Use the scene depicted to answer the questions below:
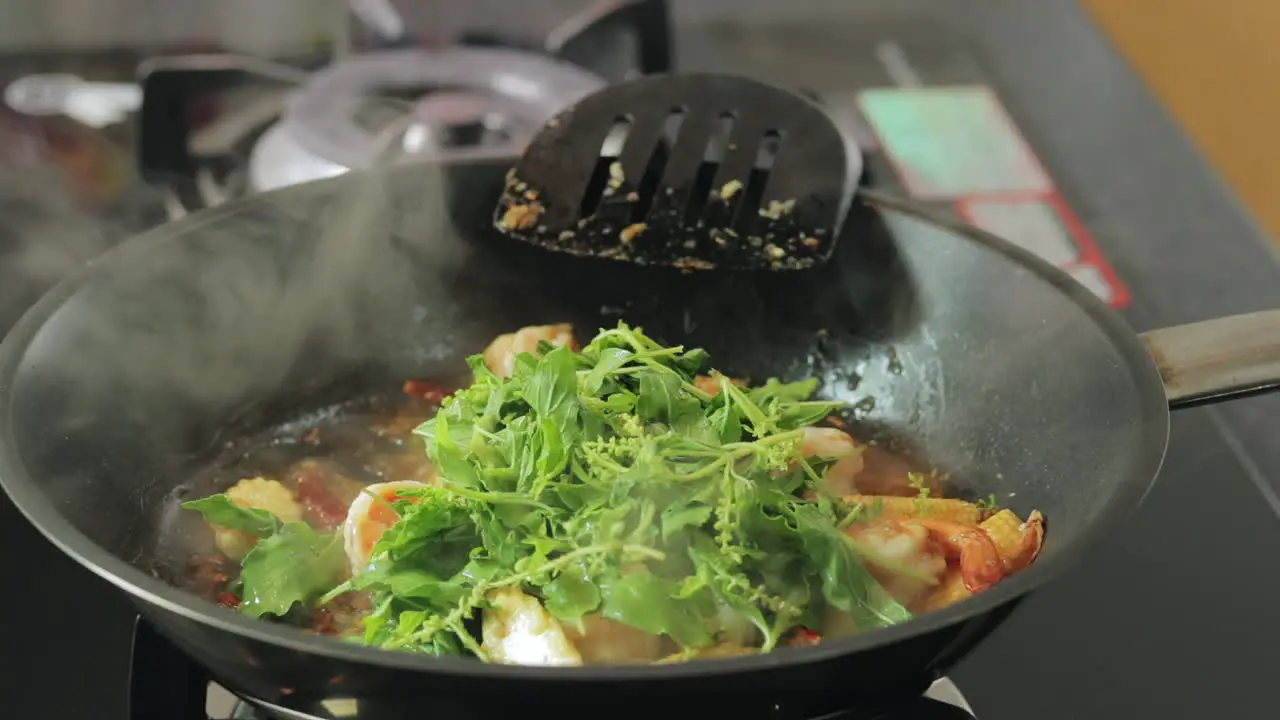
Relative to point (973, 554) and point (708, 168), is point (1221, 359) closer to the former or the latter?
point (973, 554)

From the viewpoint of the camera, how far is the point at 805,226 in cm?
118

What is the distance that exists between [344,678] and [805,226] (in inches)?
26.2

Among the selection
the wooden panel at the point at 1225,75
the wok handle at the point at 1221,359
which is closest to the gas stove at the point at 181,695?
the wok handle at the point at 1221,359

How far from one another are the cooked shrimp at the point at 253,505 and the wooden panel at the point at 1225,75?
5.24 feet

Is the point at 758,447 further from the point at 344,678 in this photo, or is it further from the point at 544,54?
the point at 544,54

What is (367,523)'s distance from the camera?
36.5 inches

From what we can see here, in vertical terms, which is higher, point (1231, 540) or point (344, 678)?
point (344, 678)

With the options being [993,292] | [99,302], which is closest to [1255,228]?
[993,292]

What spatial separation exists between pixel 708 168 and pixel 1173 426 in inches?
22.7

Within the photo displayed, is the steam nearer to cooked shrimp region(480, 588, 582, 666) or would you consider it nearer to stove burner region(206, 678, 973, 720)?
stove burner region(206, 678, 973, 720)

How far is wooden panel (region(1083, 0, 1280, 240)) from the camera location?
6.95 feet

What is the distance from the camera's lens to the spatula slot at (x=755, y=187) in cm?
120

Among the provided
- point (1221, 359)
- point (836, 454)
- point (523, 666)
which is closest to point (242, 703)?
point (523, 666)

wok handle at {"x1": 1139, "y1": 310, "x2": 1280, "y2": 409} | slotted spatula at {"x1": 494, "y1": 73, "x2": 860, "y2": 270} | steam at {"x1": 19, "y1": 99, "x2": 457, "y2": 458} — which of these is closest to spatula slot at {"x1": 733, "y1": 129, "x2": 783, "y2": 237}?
slotted spatula at {"x1": 494, "y1": 73, "x2": 860, "y2": 270}
